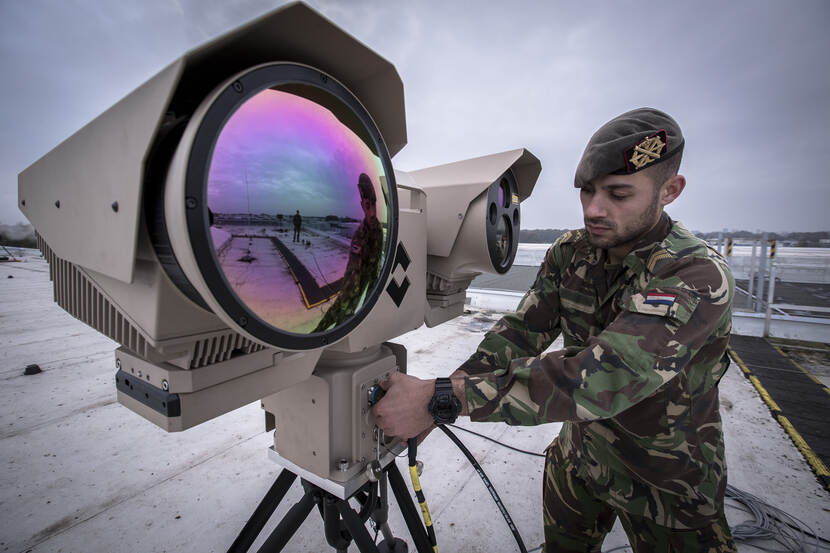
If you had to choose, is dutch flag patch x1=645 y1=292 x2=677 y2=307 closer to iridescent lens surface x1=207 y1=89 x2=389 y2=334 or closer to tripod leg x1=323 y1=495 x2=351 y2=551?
iridescent lens surface x1=207 y1=89 x2=389 y2=334

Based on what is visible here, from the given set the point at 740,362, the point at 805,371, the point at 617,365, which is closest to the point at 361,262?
the point at 617,365

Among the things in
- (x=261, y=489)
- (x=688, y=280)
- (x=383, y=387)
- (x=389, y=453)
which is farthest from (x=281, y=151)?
(x=261, y=489)

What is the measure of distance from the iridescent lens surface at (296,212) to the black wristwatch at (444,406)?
316 mm

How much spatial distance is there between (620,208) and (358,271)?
80 centimetres

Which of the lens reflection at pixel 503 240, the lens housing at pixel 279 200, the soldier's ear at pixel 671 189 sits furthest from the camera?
the lens reflection at pixel 503 240

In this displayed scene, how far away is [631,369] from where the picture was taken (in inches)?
28.9

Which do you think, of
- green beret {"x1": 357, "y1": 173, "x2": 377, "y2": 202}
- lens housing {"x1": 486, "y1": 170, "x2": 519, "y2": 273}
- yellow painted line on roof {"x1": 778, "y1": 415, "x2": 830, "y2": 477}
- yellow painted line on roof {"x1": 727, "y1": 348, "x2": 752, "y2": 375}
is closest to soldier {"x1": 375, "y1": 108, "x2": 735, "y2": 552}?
lens housing {"x1": 486, "y1": 170, "x2": 519, "y2": 273}

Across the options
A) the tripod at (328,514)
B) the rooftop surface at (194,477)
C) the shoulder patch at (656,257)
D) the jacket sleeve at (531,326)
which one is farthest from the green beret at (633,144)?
the rooftop surface at (194,477)

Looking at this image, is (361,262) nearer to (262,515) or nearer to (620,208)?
(620,208)

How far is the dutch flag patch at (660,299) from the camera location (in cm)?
80

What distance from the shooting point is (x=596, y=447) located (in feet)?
3.82

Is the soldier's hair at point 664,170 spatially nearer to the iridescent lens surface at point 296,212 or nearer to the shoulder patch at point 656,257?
the shoulder patch at point 656,257

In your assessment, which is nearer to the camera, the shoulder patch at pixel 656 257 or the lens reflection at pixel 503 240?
the shoulder patch at pixel 656 257

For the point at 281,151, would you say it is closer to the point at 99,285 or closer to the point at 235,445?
the point at 99,285
